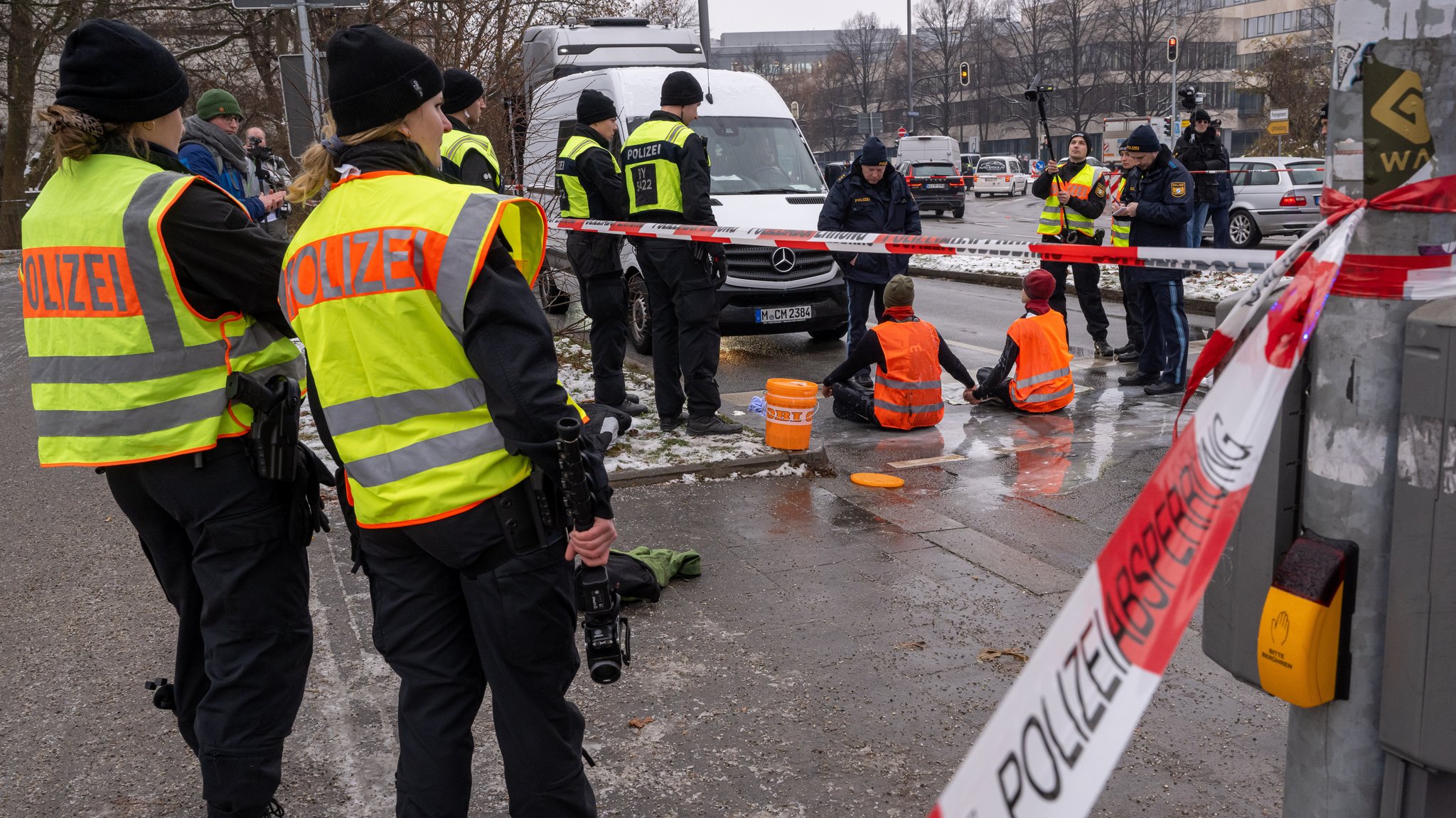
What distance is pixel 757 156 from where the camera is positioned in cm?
1130

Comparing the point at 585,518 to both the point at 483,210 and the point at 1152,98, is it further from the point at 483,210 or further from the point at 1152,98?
the point at 1152,98

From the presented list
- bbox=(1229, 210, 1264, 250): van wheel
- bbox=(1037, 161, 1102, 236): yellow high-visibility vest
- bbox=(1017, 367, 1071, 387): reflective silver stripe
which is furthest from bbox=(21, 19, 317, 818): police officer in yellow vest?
bbox=(1229, 210, 1264, 250): van wheel

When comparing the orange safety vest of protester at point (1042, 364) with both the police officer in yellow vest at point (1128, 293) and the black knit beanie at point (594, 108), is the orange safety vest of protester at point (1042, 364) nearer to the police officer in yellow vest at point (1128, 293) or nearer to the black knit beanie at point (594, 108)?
the police officer in yellow vest at point (1128, 293)

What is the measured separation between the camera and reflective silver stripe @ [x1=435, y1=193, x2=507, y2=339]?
7.66 feet

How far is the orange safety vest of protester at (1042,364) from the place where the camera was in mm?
8008

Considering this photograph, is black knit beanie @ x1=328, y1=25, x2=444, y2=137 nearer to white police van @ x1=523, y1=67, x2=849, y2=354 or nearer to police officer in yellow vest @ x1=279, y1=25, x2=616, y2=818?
police officer in yellow vest @ x1=279, y1=25, x2=616, y2=818

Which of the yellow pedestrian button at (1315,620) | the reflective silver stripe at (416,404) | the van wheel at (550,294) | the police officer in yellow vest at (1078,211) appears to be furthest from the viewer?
the police officer in yellow vest at (1078,211)

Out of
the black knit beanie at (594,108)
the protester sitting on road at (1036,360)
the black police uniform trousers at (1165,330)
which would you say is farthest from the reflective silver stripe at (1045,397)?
the black knit beanie at (594,108)

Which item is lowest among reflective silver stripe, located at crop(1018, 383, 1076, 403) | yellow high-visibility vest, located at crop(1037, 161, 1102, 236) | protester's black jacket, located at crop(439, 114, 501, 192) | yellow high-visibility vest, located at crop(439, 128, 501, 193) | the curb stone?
the curb stone

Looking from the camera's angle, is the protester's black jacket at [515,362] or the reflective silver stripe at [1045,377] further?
the reflective silver stripe at [1045,377]

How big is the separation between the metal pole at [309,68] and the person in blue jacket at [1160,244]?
5.86m

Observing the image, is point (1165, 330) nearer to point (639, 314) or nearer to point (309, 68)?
Result: point (639, 314)

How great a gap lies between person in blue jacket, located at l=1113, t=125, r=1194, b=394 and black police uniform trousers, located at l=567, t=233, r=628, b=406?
13.0ft

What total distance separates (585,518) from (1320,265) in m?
1.42
